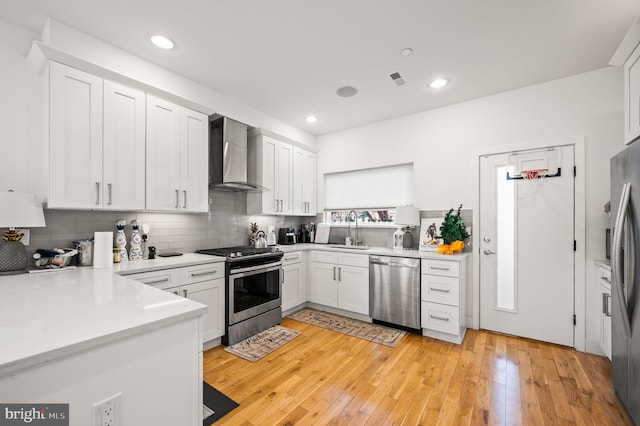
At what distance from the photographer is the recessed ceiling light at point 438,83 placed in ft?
9.54

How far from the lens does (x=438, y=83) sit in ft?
9.73

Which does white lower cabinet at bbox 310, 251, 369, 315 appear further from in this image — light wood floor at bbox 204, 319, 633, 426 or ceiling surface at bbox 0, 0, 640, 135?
ceiling surface at bbox 0, 0, 640, 135

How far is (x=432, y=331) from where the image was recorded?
3043mm

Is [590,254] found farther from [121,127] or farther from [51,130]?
[51,130]

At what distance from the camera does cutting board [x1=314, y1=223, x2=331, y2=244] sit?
173 inches

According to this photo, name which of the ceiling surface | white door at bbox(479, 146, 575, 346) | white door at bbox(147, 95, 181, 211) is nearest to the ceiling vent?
the ceiling surface

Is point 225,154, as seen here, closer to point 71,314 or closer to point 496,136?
point 71,314

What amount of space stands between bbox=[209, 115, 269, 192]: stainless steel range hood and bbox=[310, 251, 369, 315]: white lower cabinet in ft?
4.93

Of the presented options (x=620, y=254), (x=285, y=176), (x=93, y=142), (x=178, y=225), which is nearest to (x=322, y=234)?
(x=285, y=176)

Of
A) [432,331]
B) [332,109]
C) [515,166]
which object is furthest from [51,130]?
[515,166]

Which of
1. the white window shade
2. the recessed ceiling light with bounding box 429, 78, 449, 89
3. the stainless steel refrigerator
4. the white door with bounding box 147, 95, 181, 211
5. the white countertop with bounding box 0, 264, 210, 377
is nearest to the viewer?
the white countertop with bounding box 0, 264, 210, 377

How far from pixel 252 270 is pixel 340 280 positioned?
1.25 m

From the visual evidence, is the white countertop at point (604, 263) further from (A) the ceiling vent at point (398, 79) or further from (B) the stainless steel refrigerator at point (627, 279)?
(A) the ceiling vent at point (398, 79)

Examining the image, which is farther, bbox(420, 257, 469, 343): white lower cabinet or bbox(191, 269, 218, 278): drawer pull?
bbox(420, 257, 469, 343): white lower cabinet
